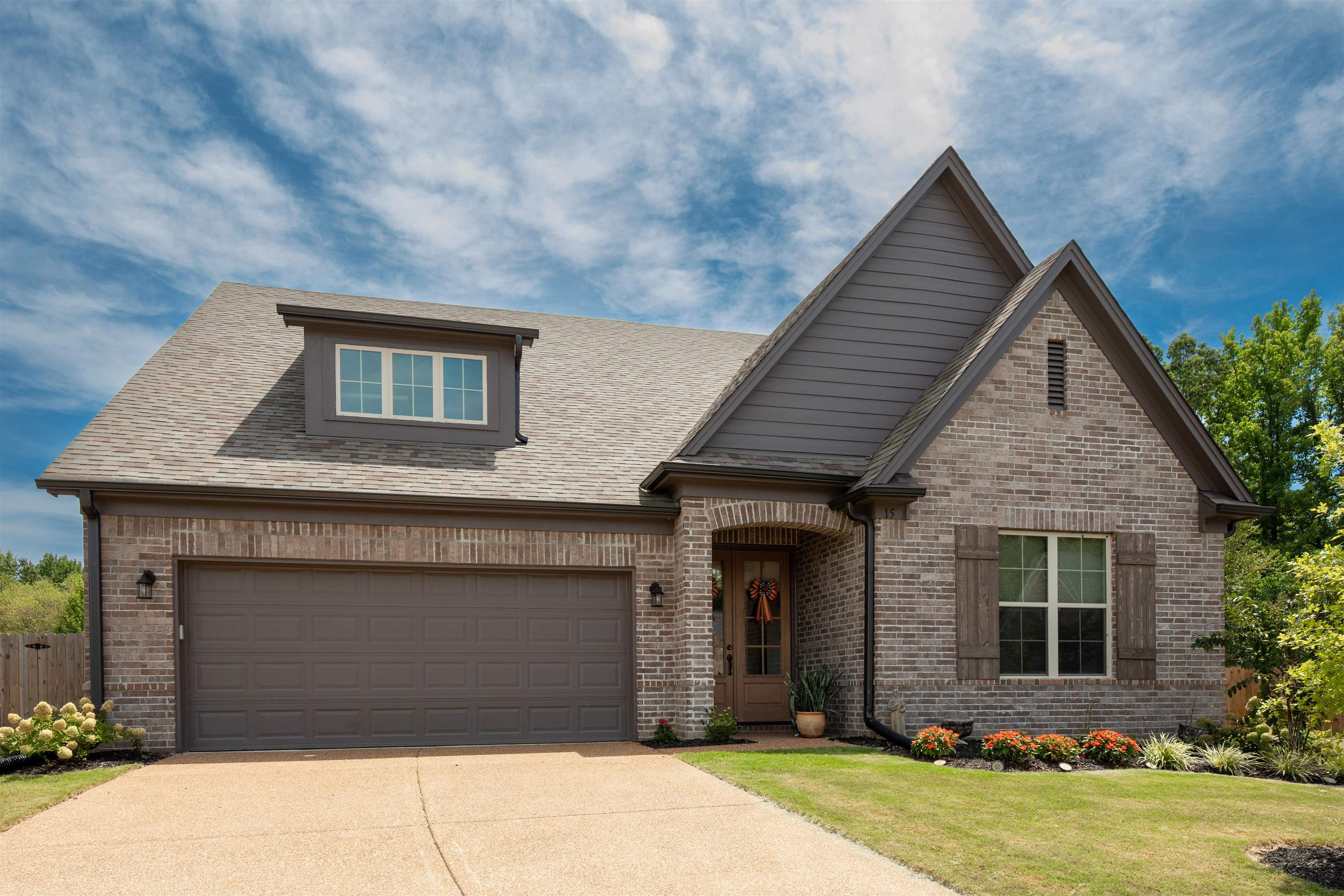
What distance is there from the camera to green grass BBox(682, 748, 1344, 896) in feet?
18.1

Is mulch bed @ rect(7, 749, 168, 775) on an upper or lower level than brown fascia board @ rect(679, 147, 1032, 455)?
lower

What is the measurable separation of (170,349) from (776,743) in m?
10.2

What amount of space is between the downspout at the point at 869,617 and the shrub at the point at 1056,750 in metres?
1.67

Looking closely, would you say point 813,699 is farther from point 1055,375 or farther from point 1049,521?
point 1055,375

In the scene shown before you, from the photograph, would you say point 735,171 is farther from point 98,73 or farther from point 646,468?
point 98,73

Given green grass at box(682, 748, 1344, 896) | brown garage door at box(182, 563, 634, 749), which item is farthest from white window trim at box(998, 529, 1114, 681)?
brown garage door at box(182, 563, 634, 749)

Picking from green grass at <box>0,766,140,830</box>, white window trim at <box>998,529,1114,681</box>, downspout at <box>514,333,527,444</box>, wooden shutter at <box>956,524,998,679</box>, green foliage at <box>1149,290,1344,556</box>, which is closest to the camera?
green grass at <box>0,766,140,830</box>

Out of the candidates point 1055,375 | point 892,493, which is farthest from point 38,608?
point 1055,375

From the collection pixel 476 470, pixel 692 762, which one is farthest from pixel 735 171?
pixel 692 762

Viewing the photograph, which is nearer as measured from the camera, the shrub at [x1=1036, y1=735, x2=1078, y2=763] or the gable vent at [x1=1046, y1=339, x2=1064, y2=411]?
the shrub at [x1=1036, y1=735, x2=1078, y2=763]

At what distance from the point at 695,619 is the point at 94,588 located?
21.7 ft

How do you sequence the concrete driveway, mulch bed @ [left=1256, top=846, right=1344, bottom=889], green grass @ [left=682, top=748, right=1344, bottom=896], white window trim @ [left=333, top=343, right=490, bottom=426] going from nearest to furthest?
the concrete driveway < green grass @ [left=682, top=748, right=1344, bottom=896] < mulch bed @ [left=1256, top=846, right=1344, bottom=889] < white window trim @ [left=333, top=343, right=490, bottom=426]

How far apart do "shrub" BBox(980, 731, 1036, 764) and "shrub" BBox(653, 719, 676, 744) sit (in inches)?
138

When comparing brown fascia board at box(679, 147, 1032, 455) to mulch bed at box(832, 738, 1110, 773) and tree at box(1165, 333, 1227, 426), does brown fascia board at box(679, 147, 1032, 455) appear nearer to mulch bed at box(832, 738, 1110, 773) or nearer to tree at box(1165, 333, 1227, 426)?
mulch bed at box(832, 738, 1110, 773)
